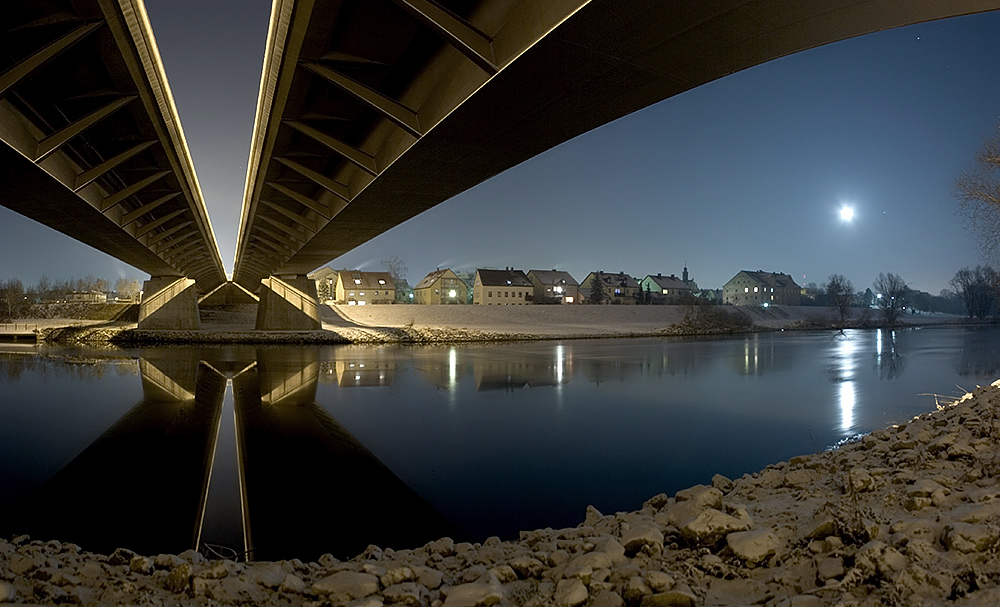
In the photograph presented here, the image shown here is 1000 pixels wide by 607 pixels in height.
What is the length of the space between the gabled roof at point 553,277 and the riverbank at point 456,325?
28.4 meters

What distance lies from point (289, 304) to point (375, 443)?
3240cm

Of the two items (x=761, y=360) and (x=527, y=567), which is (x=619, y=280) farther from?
(x=527, y=567)

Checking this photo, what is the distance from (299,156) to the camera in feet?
38.9

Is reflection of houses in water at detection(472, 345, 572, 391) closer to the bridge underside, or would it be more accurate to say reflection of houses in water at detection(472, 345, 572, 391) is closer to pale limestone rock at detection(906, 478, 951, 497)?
the bridge underside

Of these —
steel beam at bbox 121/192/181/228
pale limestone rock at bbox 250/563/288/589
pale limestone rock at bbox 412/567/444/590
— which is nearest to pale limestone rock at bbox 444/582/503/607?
pale limestone rock at bbox 412/567/444/590

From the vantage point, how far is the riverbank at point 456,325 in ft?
123

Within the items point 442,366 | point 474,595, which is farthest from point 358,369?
point 474,595

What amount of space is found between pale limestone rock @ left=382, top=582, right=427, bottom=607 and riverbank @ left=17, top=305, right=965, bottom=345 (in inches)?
1417

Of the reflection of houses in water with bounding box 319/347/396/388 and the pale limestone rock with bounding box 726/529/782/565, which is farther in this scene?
the reflection of houses in water with bounding box 319/347/396/388

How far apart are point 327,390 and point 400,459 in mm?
8997

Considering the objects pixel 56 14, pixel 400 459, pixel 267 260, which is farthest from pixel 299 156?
pixel 267 260

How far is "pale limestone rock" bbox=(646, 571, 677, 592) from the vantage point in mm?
3156

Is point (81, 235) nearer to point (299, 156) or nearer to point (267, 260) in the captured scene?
point (267, 260)

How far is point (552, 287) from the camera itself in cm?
9981
